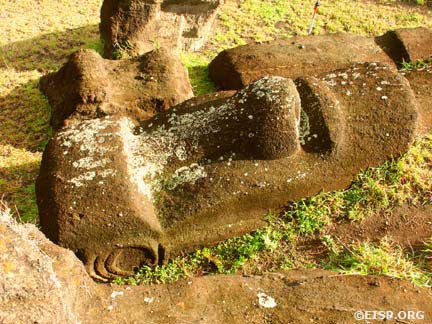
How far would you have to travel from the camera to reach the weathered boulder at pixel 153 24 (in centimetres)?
609

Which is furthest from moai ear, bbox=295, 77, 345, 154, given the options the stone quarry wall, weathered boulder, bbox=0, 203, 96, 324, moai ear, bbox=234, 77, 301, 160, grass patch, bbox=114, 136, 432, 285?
weathered boulder, bbox=0, 203, 96, 324

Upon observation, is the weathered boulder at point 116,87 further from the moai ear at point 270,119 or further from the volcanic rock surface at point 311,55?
the moai ear at point 270,119

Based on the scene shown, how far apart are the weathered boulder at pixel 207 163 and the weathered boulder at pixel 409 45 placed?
2196mm

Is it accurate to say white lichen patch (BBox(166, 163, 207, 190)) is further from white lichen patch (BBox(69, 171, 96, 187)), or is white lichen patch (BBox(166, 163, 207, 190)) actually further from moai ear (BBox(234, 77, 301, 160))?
white lichen patch (BBox(69, 171, 96, 187))

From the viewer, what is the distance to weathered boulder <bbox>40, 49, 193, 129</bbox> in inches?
193

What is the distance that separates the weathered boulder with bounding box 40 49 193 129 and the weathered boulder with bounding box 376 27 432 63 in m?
2.90

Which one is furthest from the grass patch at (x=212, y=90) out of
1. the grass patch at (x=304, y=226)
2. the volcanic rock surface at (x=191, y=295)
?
the volcanic rock surface at (x=191, y=295)

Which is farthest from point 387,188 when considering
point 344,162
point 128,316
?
point 128,316

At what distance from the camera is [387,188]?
14.3 feet

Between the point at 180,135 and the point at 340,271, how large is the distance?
1697 mm

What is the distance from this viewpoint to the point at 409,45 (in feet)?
20.2

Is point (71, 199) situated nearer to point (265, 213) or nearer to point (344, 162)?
point (265, 213)

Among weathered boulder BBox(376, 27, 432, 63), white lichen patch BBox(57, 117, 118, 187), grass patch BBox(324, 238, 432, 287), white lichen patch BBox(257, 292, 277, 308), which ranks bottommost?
grass patch BBox(324, 238, 432, 287)

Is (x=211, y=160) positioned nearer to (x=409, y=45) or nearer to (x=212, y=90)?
(x=212, y=90)
